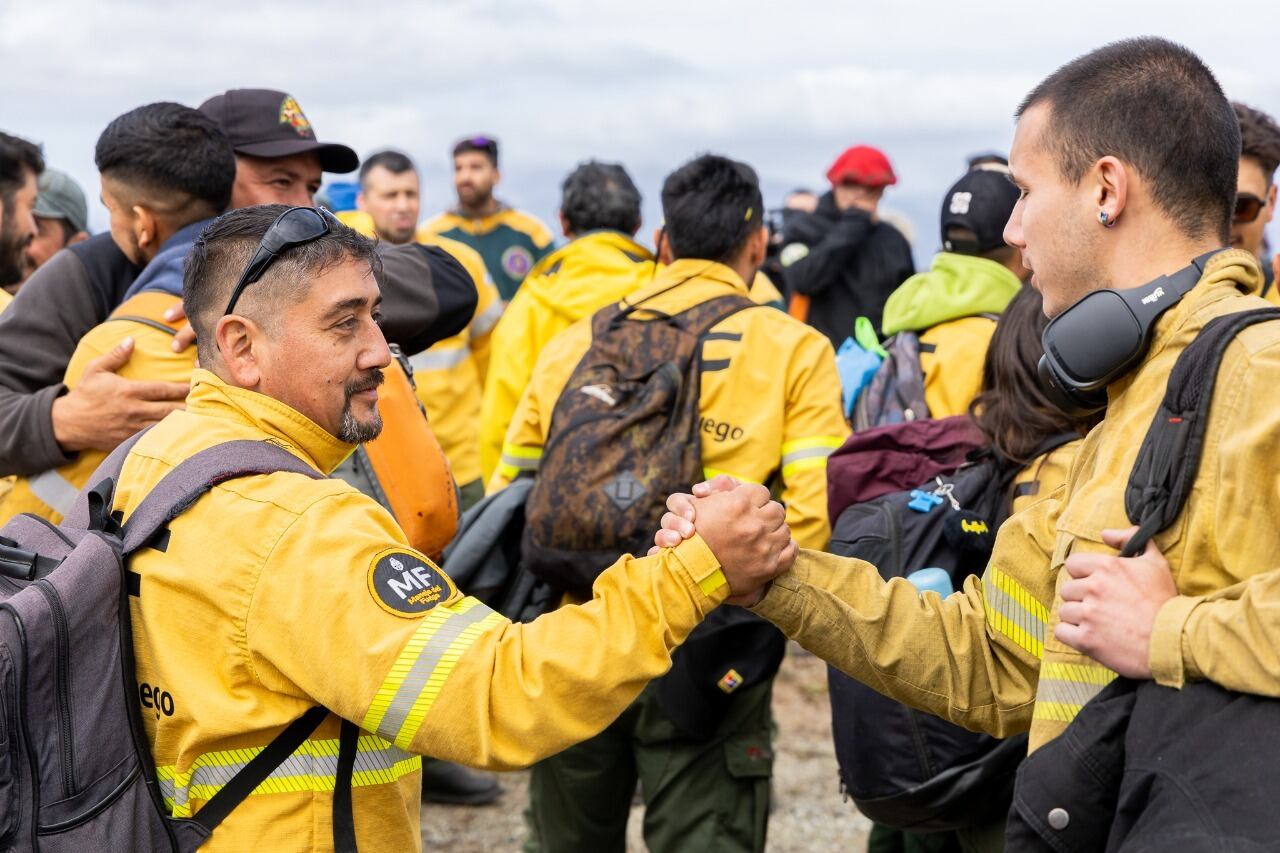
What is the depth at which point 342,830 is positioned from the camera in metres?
2.54

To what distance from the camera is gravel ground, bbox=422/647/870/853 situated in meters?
6.27

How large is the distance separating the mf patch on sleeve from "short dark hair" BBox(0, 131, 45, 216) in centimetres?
350

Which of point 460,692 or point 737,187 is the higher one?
point 737,187

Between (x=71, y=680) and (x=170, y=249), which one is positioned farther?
(x=170, y=249)

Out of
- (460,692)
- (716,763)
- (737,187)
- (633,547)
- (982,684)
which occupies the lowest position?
(716,763)

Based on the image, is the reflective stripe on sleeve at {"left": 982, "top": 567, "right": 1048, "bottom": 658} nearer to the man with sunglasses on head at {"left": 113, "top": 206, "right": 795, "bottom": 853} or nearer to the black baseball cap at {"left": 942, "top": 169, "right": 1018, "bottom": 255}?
the man with sunglasses on head at {"left": 113, "top": 206, "right": 795, "bottom": 853}

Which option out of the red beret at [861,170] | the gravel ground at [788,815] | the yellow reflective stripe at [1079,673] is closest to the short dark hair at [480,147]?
the red beret at [861,170]

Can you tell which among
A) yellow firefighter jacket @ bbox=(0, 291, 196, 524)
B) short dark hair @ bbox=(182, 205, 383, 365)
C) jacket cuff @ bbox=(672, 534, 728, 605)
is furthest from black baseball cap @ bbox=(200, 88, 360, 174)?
jacket cuff @ bbox=(672, 534, 728, 605)

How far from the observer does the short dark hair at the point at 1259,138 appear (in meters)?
4.80

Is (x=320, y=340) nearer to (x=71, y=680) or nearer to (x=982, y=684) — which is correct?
(x=71, y=680)

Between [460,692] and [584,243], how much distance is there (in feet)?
14.0

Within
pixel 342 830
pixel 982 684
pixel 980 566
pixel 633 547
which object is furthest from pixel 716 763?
pixel 342 830

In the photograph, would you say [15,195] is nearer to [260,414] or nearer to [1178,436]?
[260,414]

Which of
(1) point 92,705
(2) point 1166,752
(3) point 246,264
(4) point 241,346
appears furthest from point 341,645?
(2) point 1166,752
